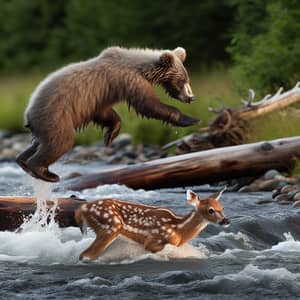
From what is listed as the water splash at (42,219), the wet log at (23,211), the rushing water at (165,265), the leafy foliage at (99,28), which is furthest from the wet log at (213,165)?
the leafy foliage at (99,28)

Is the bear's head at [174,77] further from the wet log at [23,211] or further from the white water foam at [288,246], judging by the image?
the white water foam at [288,246]

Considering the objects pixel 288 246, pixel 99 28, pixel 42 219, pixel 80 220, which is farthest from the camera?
pixel 99 28

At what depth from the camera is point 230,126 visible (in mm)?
14008

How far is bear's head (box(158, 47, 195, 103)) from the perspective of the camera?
7.88m

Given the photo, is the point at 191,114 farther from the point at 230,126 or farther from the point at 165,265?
the point at 165,265

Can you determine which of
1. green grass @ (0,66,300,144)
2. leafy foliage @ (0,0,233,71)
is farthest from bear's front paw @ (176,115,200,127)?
leafy foliage @ (0,0,233,71)

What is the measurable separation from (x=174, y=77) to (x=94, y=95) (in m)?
0.66

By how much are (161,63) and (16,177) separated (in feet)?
26.0

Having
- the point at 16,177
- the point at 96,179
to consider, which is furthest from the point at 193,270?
the point at 16,177

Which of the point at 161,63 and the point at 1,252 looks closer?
the point at 161,63

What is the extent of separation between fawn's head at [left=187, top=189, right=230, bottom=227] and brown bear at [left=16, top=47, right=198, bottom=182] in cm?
108

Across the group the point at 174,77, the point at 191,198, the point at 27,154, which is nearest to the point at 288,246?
the point at 191,198

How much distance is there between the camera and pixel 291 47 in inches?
708

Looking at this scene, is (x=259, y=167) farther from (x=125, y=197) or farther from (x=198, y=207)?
(x=198, y=207)
